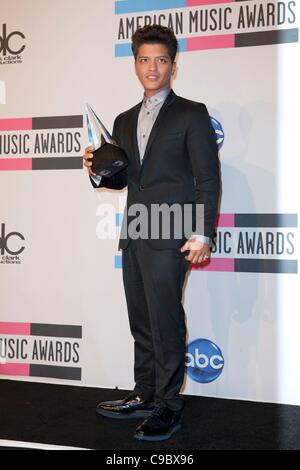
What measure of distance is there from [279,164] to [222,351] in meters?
0.96

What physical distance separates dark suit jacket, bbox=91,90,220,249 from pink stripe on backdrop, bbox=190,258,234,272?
57cm

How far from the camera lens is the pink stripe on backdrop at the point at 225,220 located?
9.27ft

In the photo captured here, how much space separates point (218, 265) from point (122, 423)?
0.91 metres

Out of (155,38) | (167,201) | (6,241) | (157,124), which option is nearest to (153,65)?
(155,38)

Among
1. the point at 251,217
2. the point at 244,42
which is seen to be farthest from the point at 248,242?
the point at 244,42

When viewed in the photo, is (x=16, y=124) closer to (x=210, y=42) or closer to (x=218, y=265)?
(x=210, y=42)

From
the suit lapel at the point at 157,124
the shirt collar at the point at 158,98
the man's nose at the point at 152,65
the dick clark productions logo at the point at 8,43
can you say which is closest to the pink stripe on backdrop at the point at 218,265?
the suit lapel at the point at 157,124

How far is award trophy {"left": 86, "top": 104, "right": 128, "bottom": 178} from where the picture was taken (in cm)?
231

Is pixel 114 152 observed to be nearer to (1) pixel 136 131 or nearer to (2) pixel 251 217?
(1) pixel 136 131

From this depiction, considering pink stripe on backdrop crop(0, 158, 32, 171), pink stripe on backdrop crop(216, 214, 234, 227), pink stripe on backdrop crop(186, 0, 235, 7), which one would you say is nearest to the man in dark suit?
pink stripe on backdrop crop(216, 214, 234, 227)

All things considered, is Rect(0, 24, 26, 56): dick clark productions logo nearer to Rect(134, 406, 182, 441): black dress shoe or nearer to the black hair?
the black hair

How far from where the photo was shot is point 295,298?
2.71 metres

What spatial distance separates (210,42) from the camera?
2.84 metres

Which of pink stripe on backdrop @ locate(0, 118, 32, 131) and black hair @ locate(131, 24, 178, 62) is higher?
black hair @ locate(131, 24, 178, 62)
